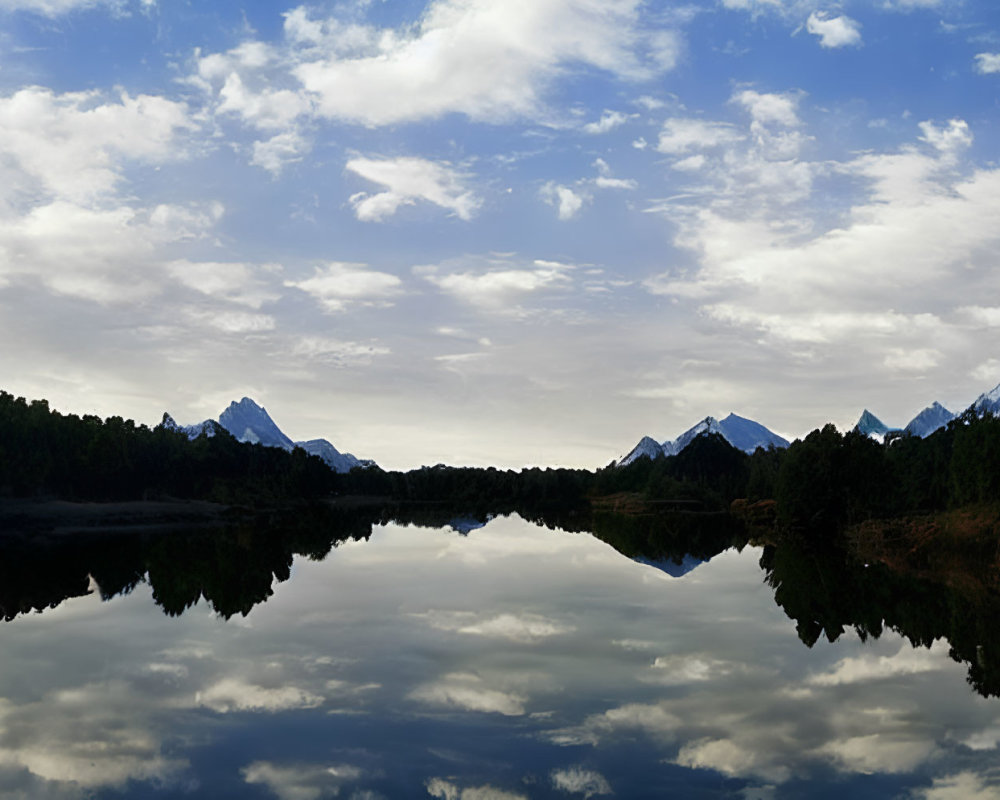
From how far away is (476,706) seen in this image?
1523cm

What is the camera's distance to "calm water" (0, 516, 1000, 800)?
455 inches

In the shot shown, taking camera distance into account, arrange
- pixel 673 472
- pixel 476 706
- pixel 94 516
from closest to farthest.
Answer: pixel 476 706
pixel 94 516
pixel 673 472

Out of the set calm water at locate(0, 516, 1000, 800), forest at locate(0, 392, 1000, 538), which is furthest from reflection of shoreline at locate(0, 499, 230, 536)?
calm water at locate(0, 516, 1000, 800)

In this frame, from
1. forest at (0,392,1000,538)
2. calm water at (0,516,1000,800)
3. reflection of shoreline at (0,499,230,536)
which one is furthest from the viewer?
reflection of shoreline at (0,499,230,536)

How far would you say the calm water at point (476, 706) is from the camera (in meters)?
11.6

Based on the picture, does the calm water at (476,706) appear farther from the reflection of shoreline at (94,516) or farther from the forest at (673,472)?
the reflection of shoreline at (94,516)

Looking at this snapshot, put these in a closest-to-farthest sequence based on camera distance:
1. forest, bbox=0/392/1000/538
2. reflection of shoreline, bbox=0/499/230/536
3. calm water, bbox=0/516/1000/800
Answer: calm water, bbox=0/516/1000/800, forest, bbox=0/392/1000/538, reflection of shoreline, bbox=0/499/230/536

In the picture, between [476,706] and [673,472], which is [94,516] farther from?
[673,472]

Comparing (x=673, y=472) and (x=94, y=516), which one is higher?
(x=673, y=472)

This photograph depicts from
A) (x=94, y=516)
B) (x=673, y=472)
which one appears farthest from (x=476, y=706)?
(x=673, y=472)

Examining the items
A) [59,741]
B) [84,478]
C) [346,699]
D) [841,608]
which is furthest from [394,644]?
[84,478]

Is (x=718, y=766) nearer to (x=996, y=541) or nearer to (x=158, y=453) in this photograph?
(x=996, y=541)

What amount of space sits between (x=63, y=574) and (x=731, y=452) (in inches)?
5903

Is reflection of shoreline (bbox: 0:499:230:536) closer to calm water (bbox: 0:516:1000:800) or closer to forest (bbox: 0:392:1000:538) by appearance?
forest (bbox: 0:392:1000:538)
